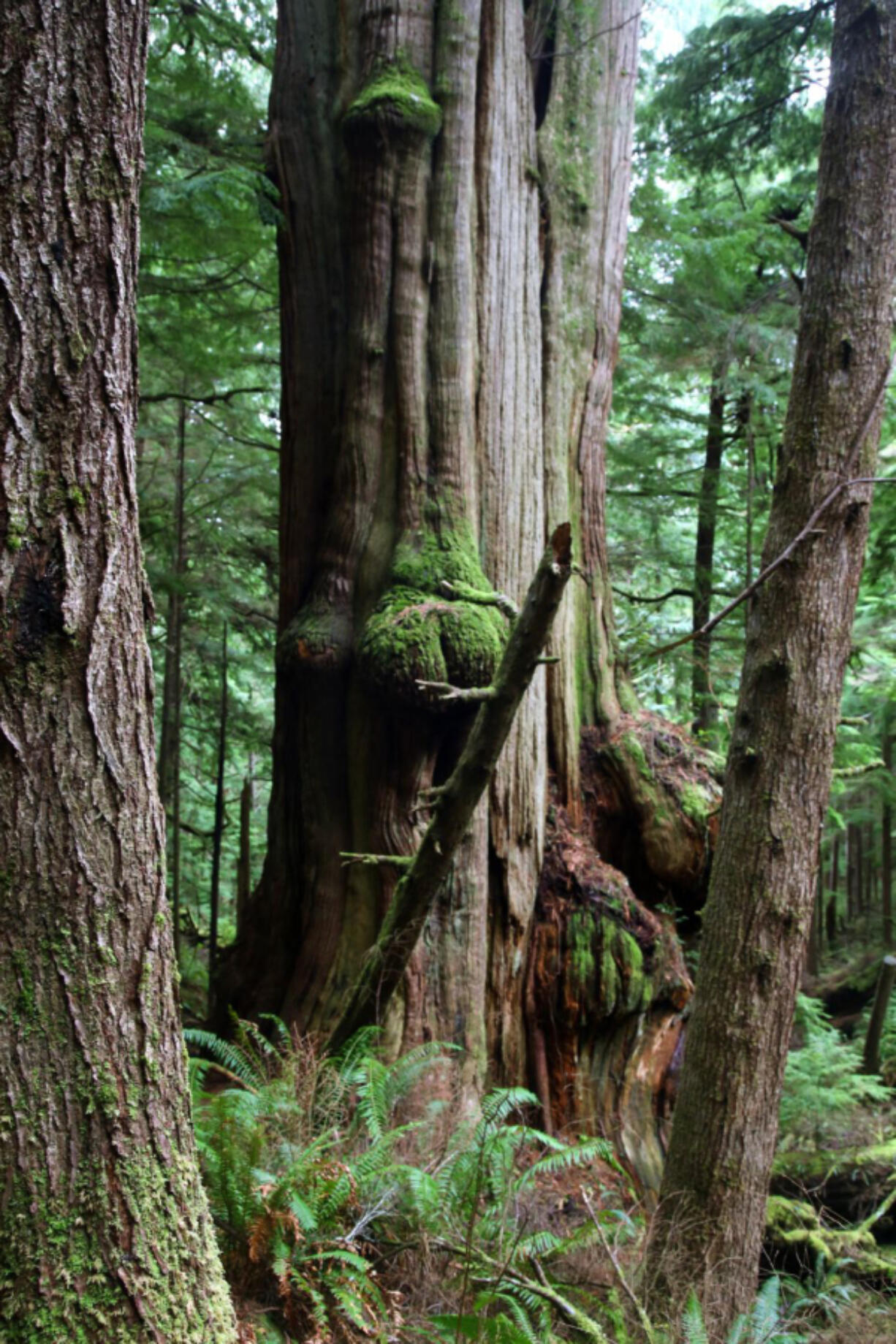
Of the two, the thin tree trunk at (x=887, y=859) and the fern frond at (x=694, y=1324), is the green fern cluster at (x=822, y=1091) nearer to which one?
the fern frond at (x=694, y=1324)

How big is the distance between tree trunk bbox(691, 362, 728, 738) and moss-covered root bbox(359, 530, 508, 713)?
5.37 metres

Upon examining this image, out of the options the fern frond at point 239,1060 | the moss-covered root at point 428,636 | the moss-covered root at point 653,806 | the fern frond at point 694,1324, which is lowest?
the fern frond at point 694,1324

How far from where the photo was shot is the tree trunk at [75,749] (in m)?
2.00

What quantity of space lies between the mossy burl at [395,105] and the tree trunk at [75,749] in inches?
155

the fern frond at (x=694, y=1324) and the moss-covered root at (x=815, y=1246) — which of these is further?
the moss-covered root at (x=815, y=1246)

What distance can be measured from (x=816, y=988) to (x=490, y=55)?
1453 cm

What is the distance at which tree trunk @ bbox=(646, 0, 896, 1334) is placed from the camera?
391 centimetres

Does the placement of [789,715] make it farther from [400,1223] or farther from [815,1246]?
[815,1246]

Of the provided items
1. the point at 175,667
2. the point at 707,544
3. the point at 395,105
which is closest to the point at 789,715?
the point at 395,105

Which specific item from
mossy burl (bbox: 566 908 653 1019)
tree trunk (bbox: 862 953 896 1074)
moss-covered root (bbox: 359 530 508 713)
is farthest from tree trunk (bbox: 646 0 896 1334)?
tree trunk (bbox: 862 953 896 1074)

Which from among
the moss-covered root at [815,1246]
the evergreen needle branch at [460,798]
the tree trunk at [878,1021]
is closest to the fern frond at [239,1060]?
the evergreen needle branch at [460,798]

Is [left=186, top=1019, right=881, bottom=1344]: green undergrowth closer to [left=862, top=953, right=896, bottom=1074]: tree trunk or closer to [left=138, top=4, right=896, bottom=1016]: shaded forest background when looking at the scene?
[left=138, top=4, right=896, bottom=1016]: shaded forest background

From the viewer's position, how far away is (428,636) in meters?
5.09

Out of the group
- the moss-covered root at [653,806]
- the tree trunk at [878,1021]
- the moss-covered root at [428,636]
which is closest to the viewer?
the moss-covered root at [428,636]
